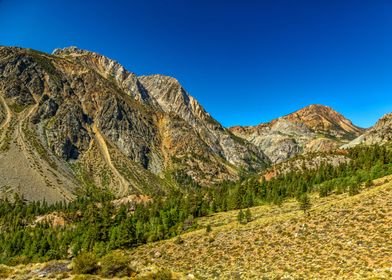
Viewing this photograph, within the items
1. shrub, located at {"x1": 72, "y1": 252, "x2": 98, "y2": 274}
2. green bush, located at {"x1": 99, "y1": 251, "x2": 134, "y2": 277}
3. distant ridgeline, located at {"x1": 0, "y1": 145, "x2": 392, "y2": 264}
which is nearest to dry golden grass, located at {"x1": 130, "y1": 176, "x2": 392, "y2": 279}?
green bush, located at {"x1": 99, "y1": 251, "x2": 134, "y2": 277}

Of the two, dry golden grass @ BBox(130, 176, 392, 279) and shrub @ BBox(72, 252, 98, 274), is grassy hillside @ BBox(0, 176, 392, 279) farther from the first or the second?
shrub @ BBox(72, 252, 98, 274)

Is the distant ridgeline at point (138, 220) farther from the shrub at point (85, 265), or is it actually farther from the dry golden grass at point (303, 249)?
the shrub at point (85, 265)

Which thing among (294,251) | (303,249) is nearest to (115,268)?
(294,251)

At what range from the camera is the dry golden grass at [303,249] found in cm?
3441

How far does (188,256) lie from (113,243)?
122 feet

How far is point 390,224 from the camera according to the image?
4216cm

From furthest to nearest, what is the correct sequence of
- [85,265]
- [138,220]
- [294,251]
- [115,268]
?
[138,220], [294,251], [85,265], [115,268]

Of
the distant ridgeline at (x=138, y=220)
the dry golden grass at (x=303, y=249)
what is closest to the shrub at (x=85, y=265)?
the dry golden grass at (x=303, y=249)

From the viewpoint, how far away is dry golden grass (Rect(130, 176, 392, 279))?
34.4 metres

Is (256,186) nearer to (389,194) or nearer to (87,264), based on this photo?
(389,194)

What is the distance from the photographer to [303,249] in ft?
140

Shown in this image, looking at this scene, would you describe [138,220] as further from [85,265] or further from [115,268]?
[115,268]

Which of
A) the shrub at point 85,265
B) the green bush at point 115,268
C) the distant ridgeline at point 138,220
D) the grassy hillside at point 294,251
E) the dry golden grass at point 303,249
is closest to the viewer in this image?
the dry golden grass at point 303,249

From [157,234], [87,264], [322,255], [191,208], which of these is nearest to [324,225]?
[322,255]
